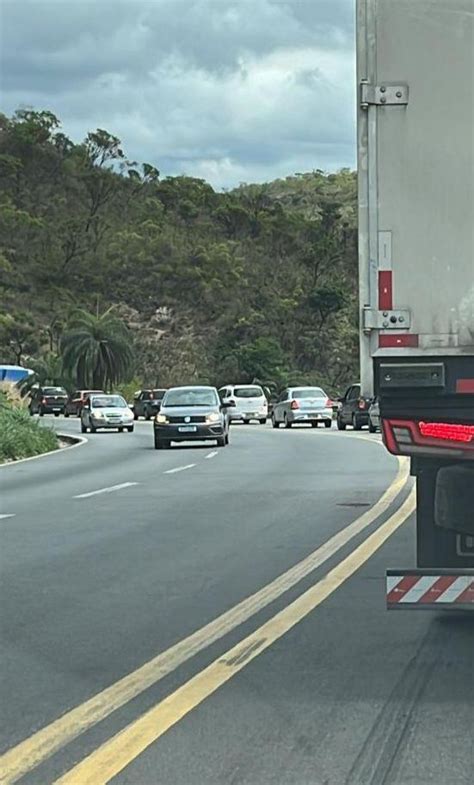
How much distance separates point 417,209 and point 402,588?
6.35 ft

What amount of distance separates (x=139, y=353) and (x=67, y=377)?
49.4 ft

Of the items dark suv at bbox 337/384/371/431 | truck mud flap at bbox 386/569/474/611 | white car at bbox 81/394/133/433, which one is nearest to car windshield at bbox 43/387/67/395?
white car at bbox 81/394/133/433

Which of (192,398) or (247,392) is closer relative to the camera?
(192,398)

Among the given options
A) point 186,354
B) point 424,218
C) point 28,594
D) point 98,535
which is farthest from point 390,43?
point 186,354

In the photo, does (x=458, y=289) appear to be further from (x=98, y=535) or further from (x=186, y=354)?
(x=186, y=354)

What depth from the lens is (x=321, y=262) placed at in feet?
307

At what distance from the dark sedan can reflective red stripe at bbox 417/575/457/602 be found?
82.0 ft

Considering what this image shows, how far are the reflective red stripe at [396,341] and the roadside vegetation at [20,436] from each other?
2359cm

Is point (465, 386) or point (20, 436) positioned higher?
point (465, 386)

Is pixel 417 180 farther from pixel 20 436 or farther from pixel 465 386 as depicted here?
pixel 20 436

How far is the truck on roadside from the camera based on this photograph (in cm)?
614

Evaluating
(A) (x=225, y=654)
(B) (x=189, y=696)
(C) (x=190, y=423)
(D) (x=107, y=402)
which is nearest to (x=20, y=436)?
(C) (x=190, y=423)

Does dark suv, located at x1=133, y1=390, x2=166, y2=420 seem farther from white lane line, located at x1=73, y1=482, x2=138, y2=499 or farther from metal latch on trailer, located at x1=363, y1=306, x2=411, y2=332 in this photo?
metal latch on trailer, located at x1=363, y1=306, x2=411, y2=332

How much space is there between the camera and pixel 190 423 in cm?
3161
